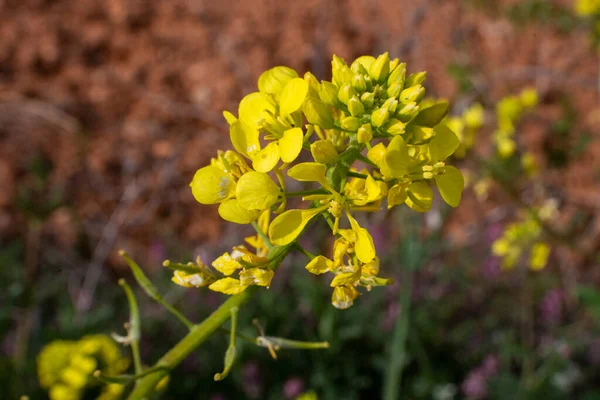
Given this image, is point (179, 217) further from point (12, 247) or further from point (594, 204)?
point (594, 204)

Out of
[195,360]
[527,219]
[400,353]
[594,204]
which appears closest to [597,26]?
A: [527,219]

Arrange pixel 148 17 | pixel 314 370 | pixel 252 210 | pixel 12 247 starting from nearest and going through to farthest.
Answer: pixel 252 210
pixel 314 370
pixel 12 247
pixel 148 17

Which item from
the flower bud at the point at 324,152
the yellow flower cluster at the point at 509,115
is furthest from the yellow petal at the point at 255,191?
the yellow flower cluster at the point at 509,115

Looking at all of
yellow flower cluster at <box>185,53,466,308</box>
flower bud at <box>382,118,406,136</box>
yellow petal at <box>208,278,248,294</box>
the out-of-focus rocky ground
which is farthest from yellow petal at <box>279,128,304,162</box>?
the out-of-focus rocky ground

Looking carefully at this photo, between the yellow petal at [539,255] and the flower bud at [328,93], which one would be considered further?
the yellow petal at [539,255]

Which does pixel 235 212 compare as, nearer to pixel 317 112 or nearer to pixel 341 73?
pixel 317 112

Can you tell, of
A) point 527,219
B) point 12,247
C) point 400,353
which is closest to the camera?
point 400,353

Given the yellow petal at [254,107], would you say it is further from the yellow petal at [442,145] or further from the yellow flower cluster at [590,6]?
the yellow flower cluster at [590,6]
